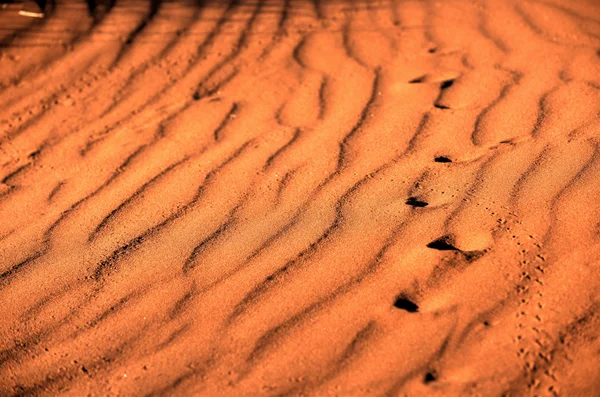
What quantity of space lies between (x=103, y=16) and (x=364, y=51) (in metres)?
1.68

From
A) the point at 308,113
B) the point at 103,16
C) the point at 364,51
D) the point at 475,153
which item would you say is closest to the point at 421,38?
the point at 364,51

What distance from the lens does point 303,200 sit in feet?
9.40

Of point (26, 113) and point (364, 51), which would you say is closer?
point (26, 113)

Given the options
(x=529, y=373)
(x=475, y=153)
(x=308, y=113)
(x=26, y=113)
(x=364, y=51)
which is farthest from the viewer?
(x=364, y=51)

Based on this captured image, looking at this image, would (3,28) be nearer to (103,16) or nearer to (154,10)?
(103,16)

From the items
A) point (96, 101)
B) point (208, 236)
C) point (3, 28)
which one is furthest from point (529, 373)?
point (3, 28)

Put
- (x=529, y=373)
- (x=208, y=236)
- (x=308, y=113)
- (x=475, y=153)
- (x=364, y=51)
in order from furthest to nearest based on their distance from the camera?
(x=364, y=51) → (x=308, y=113) → (x=475, y=153) → (x=208, y=236) → (x=529, y=373)

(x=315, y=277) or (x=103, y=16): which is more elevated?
(x=103, y=16)

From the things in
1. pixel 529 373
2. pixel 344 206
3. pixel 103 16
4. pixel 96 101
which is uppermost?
pixel 103 16

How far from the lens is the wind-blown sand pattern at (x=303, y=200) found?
219 cm

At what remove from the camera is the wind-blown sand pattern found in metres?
2.19

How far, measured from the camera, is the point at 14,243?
9.29 feet

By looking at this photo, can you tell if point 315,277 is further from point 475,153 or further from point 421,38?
point 421,38

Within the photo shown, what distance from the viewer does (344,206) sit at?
9.16 ft
